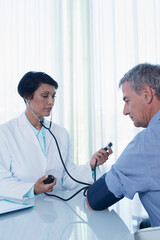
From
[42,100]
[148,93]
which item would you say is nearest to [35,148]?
[42,100]

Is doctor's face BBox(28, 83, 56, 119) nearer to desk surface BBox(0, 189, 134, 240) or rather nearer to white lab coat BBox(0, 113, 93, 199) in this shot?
white lab coat BBox(0, 113, 93, 199)

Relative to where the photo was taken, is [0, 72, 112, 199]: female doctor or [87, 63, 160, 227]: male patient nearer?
[87, 63, 160, 227]: male patient

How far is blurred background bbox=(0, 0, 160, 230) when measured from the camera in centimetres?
226

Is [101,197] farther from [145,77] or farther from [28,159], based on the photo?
[28,159]

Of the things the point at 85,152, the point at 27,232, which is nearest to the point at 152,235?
the point at 27,232

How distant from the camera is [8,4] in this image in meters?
2.28

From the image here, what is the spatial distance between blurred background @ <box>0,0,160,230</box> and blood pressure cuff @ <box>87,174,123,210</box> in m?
1.39

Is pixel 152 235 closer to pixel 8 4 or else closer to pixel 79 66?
pixel 79 66

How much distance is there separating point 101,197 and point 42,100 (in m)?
0.83

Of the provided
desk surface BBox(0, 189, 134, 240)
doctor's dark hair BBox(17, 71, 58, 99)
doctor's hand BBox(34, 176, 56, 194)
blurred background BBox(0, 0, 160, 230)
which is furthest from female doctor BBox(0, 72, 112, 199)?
blurred background BBox(0, 0, 160, 230)

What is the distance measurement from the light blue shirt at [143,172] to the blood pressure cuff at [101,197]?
0.03 metres

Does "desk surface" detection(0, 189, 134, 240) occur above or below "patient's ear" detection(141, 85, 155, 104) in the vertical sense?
below

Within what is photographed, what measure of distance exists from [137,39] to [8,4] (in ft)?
4.21

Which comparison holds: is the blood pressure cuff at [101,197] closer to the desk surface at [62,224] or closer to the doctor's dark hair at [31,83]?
the desk surface at [62,224]
